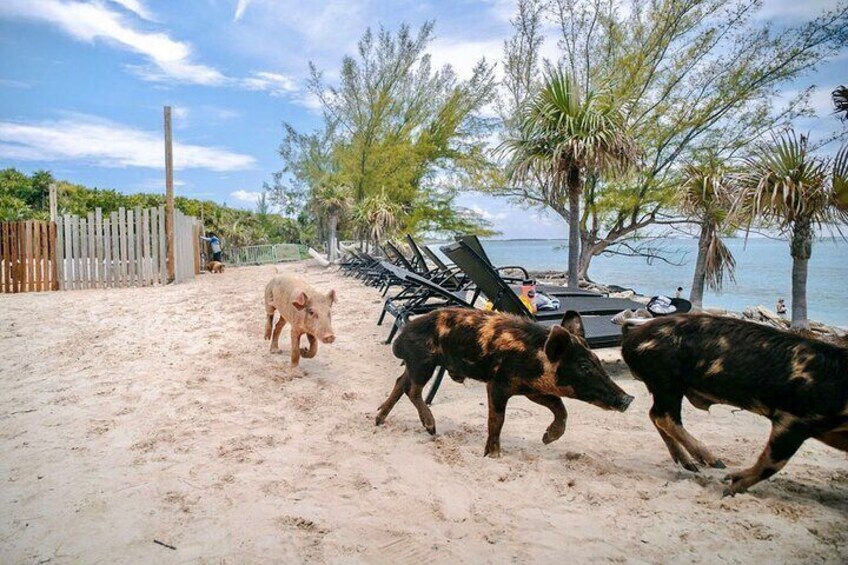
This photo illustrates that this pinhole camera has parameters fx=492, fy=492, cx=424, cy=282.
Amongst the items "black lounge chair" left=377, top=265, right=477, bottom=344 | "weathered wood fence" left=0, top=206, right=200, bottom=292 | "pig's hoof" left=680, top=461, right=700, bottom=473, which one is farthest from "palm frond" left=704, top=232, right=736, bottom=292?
"weathered wood fence" left=0, top=206, right=200, bottom=292

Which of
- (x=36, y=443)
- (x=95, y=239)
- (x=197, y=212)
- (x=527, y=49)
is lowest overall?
(x=36, y=443)

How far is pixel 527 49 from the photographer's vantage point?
1873cm

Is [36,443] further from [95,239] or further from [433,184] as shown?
[433,184]

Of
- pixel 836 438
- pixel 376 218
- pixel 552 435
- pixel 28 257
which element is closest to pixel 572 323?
pixel 552 435

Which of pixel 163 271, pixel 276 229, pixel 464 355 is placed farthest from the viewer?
pixel 276 229

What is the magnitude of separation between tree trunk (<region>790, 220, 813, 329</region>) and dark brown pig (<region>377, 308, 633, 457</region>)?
5.66 meters

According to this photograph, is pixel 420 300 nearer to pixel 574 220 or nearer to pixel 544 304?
pixel 544 304

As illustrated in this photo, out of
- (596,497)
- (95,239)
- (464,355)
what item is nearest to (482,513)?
(596,497)

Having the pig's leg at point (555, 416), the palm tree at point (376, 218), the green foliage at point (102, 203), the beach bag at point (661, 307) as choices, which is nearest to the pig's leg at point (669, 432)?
the pig's leg at point (555, 416)

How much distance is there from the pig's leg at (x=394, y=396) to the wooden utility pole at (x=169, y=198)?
13127 millimetres

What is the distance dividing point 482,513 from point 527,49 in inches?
766

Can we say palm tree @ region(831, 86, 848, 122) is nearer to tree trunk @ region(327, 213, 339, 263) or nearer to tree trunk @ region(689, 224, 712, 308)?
tree trunk @ region(689, 224, 712, 308)

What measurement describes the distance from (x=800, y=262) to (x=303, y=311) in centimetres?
697

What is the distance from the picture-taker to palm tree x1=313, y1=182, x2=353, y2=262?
80.4 ft
